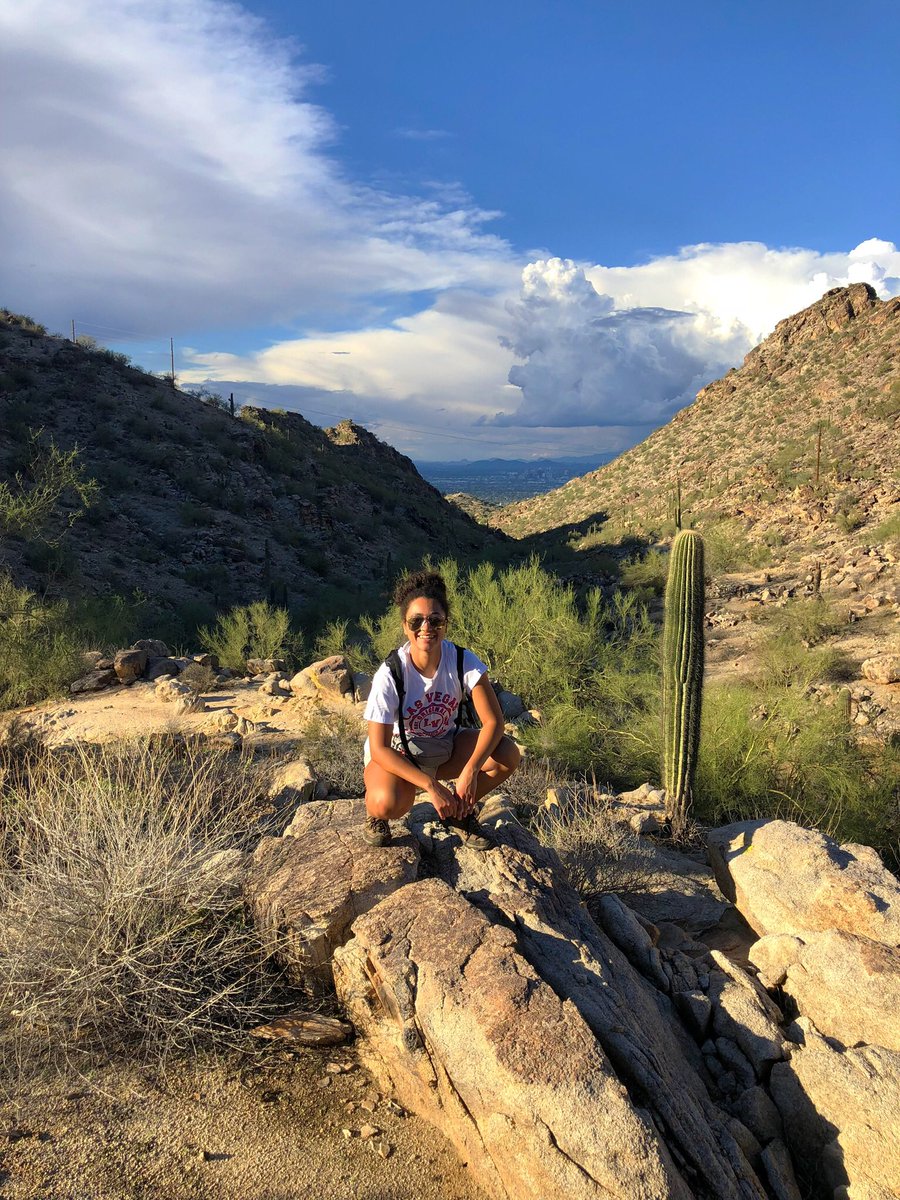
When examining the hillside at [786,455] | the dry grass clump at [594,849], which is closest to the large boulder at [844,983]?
the dry grass clump at [594,849]

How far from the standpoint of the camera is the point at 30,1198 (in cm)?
220

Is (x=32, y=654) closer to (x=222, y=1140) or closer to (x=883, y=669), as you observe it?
(x=222, y=1140)

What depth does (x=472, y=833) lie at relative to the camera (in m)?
3.81

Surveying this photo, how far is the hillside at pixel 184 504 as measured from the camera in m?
18.9

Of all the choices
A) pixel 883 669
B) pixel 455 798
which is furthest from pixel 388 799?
pixel 883 669

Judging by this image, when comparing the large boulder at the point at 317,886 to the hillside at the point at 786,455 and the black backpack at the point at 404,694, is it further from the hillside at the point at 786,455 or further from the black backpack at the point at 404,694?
the hillside at the point at 786,455

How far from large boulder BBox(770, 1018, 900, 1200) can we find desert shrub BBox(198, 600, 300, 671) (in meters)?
10.2

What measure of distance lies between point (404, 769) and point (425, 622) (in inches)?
30.6

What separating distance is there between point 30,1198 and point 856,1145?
286cm

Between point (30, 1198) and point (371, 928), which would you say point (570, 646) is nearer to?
point (371, 928)

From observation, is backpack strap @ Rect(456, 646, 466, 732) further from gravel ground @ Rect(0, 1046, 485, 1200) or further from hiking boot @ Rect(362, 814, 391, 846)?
gravel ground @ Rect(0, 1046, 485, 1200)

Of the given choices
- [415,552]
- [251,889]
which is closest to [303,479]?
[415,552]

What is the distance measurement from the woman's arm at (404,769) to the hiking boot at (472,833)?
3.1 inches

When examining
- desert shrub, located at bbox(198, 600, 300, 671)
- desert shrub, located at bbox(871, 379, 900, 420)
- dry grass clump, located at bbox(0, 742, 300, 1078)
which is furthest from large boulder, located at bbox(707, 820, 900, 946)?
desert shrub, located at bbox(871, 379, 900, 420)
